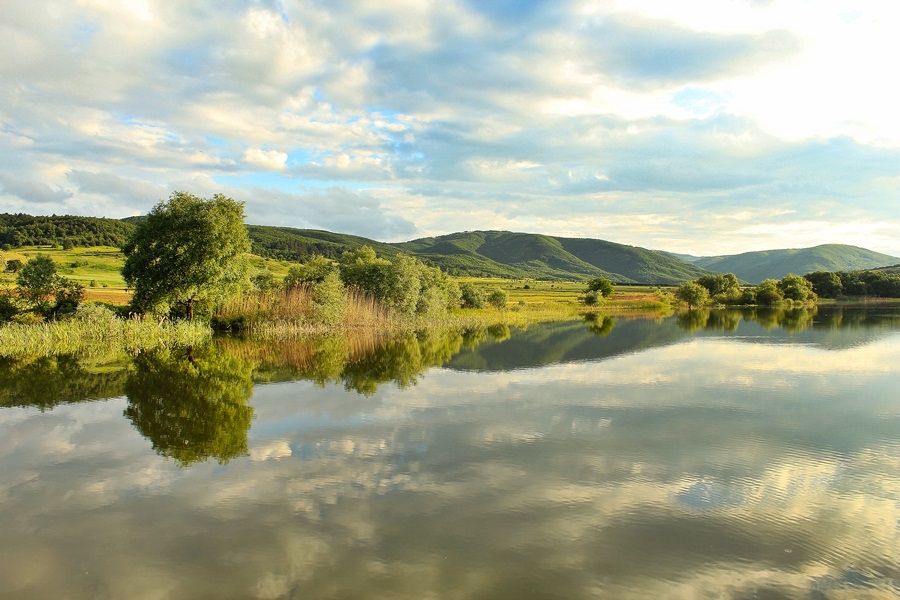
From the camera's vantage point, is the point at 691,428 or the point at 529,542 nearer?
the point at 529,542

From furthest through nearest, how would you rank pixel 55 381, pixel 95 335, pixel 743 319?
pixel 743 319, pixel 95 335, pixel 55 381

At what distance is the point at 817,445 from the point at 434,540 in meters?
9.11

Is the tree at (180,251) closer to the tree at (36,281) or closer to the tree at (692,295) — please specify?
the tree at (36,281)

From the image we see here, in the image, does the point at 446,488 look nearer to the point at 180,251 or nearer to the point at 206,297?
the point at 180,251

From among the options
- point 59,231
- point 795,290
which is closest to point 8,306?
point 59,231

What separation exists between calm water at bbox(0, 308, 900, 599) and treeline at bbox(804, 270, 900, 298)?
117336mm

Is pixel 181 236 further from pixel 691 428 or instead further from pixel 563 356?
pixel 691 428

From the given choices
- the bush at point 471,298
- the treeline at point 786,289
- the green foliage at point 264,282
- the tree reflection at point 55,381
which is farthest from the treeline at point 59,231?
the treeline at point 786,289

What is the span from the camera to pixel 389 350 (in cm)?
2881

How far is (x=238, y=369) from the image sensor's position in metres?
21.7

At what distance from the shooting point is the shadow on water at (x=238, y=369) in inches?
524

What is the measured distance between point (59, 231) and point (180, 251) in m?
86.9

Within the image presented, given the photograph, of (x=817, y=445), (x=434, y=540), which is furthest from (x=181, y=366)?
(x=817, y=445)

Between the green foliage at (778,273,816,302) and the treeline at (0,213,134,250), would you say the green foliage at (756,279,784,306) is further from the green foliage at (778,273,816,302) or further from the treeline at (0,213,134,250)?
the treeline at (0,213,134,250)
